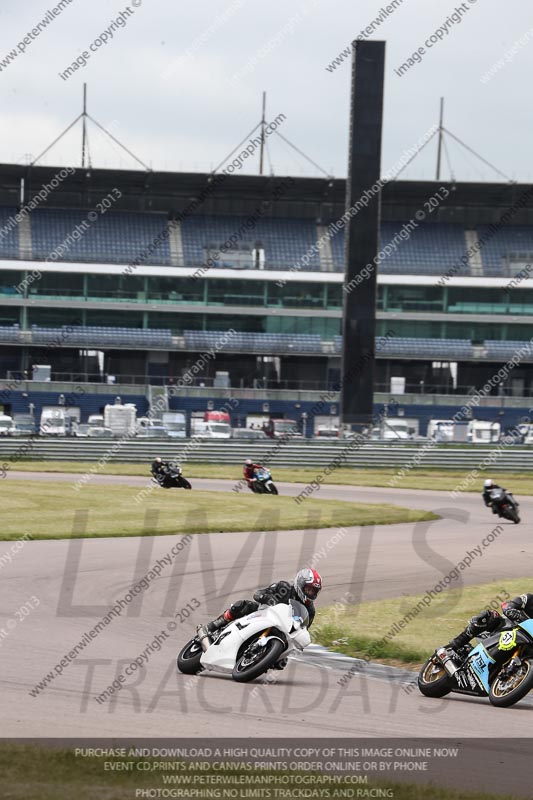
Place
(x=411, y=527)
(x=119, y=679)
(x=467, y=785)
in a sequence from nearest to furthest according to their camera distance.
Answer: (x=467, y=785)
(x=119, y=679)
(x=411, y=527)

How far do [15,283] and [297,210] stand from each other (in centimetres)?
1941

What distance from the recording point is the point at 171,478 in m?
34.1

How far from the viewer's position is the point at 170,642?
1263 centimetres

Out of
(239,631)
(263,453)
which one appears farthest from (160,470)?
(239,631)

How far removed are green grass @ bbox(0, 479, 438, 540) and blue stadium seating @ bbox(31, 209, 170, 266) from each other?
4154 cm

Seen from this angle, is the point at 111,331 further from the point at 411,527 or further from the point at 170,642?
the point at 170,642

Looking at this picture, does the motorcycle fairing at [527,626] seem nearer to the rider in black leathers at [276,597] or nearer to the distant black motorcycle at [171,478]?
the rider in black leathers at [276,597]

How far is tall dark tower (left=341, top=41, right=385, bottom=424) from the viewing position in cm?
5122

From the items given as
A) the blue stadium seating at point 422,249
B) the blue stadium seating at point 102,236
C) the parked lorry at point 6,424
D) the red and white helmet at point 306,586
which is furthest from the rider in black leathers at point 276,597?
the blue stadium seating at point 422,249

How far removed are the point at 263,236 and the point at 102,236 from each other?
10.5 m

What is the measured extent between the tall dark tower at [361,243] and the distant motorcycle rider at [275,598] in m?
40.4

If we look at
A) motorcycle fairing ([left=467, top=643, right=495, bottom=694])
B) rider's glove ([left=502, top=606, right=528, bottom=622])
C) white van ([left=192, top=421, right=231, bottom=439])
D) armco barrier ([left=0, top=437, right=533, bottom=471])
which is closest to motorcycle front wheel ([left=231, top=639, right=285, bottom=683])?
motorcycle fairing ([left=467, top=643, right=495, bottom=694])

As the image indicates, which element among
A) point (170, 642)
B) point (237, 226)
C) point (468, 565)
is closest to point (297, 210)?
point (237, 226)

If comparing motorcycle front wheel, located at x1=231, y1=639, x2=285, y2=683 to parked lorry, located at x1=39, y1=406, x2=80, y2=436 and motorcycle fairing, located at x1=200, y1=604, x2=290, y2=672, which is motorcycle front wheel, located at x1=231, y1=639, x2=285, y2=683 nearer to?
motorcycle fairing, located at x1=200, y1=604, x2=290, y2=672
